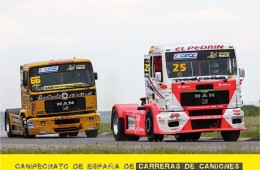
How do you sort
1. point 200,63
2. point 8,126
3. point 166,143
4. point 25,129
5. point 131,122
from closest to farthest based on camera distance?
point 166,143 → point 200,63 → point 131,122 → point 25,129 → point 8,126

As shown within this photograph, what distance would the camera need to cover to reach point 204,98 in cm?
2859

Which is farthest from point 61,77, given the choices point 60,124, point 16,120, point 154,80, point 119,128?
point 154,80

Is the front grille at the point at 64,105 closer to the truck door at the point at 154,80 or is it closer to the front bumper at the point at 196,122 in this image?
the truck door at the point at 154,80

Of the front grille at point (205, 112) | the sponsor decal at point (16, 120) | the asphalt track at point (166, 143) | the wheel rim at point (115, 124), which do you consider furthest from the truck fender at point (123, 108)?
the sponsor decal at point (16, 120)

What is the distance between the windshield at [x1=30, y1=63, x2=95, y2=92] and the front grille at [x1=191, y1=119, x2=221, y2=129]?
834 centimetres

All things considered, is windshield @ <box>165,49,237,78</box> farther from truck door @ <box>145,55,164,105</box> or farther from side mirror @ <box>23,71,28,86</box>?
side mirror @ <box>23,71,28,86</box>

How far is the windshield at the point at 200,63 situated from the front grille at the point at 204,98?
23.8 inches

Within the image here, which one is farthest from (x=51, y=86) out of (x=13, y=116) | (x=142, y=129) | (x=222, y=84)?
(x=222, y=84)

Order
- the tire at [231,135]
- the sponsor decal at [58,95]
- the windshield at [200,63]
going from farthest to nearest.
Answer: the sponsor decal at [58,95], the tire at [231,135], the windshield at [200,63]

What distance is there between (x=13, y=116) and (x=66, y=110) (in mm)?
4674

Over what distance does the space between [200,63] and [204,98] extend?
1125mm

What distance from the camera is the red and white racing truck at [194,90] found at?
2827 cm

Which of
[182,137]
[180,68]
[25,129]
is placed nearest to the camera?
[180,68]

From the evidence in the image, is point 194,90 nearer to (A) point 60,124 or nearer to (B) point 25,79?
(A) point 60,124
